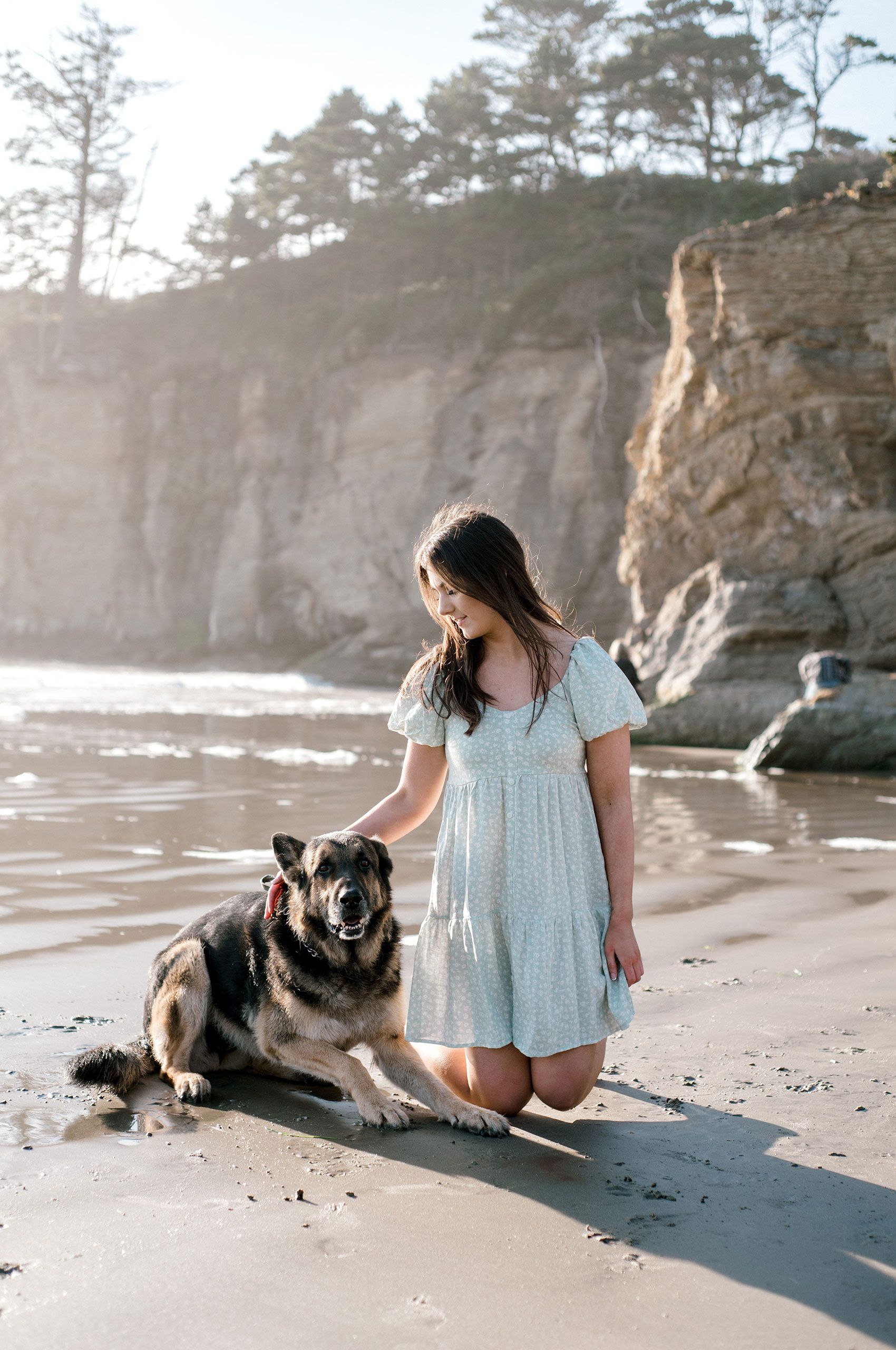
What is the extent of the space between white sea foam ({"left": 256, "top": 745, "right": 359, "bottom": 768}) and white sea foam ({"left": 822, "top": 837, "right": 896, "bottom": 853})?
5278mm

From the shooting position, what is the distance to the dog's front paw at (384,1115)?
3.22m

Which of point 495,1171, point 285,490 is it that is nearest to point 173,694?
point 285,490

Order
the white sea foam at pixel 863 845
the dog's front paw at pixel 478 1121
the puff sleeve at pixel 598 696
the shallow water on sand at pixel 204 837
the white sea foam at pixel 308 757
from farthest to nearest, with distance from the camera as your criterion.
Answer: the white sea foam at pixel 308 757 → the white sea foam at pixel 863 845 → the shallow water on sand at pixel 204 837 → the puff sleeve at pixel 598 696 → the dog's front paw at pixel 478 1121

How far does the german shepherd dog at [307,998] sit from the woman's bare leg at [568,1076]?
182mm

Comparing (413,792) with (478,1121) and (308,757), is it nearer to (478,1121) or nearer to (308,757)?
(478,1121)

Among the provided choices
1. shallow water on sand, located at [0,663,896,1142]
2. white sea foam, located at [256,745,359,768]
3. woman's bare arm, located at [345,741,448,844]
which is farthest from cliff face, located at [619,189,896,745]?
woman's bare arm, located at [345,741,448,844]

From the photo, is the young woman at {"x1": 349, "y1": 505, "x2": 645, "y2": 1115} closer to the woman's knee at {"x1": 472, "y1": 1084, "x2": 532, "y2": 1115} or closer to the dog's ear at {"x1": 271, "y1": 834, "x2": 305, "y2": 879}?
the woman's knee at {"x1": 472, "y1": 1084, "x2": 532, "y2": 1115}

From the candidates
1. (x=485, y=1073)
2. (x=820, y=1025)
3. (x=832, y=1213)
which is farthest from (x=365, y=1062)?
(x=832, y=1213)

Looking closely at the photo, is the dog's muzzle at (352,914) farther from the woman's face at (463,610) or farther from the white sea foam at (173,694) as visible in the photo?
the white sea foam at (173,694)

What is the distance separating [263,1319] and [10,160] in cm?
5193

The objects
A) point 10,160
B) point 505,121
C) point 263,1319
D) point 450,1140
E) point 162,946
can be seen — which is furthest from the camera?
point 10,160

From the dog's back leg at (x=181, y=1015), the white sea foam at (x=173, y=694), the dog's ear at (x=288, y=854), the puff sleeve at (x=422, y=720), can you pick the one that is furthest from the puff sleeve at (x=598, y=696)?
the white sea foam at (x=173, y=694)

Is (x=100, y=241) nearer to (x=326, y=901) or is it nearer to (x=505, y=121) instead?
(x=505, y=121)

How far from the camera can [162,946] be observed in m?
4.85
